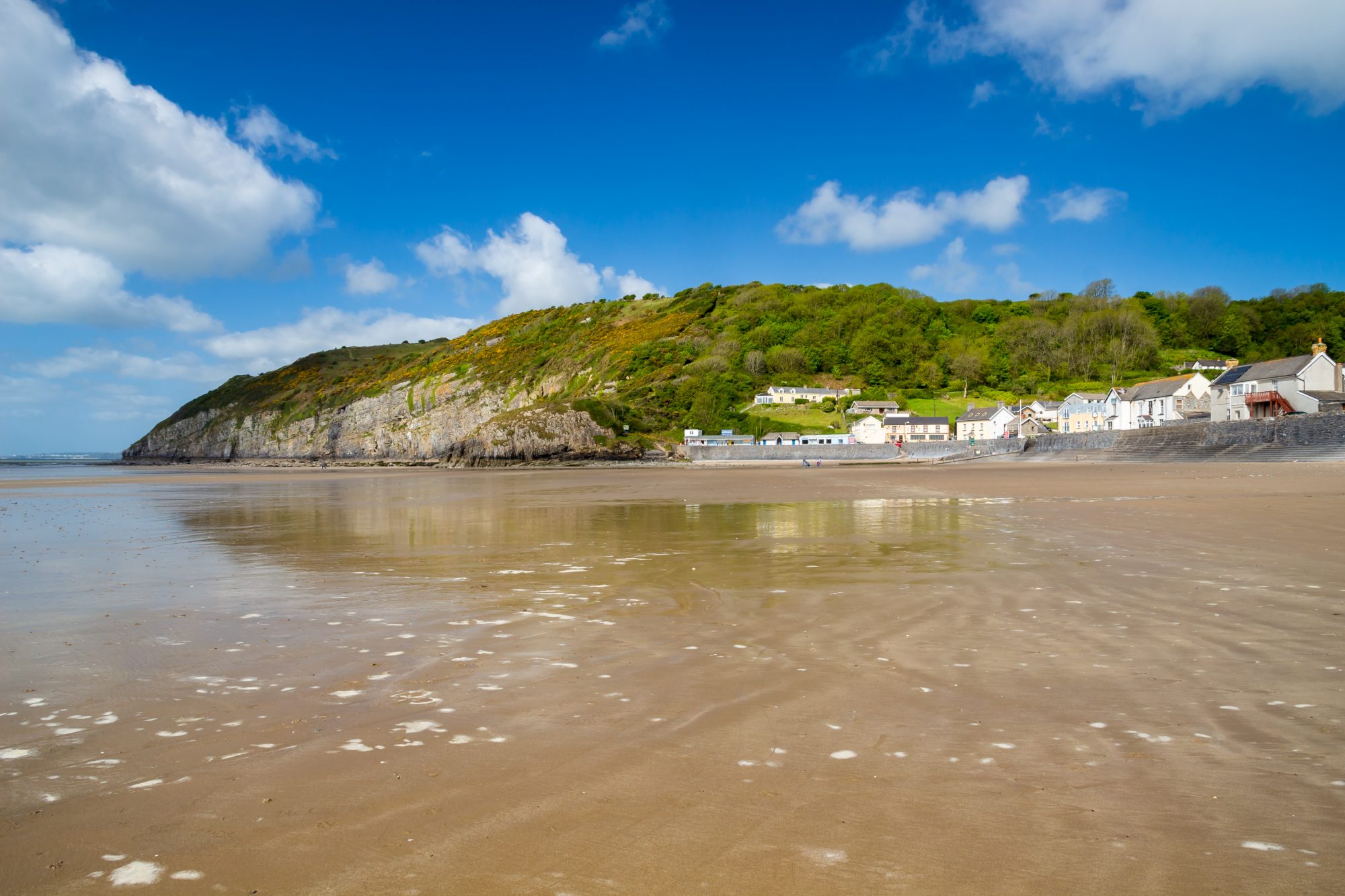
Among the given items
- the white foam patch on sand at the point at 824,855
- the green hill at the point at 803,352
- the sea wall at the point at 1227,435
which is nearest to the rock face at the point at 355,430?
the green hill at the point at 803,352

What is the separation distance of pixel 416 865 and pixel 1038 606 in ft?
22.1

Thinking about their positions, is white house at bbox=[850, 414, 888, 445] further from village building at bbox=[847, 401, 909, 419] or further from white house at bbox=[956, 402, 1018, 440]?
village building at bbox=[847, 401, 909, 419]

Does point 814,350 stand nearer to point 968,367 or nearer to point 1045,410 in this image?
point 968,367

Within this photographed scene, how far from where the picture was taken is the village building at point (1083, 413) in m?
83.2

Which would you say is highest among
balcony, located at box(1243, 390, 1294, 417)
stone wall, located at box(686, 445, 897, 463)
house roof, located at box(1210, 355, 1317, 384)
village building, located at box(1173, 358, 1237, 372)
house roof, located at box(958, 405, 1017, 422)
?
village building, located at box(1173, 358, 1237, 372)

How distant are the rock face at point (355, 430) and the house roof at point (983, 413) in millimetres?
53182

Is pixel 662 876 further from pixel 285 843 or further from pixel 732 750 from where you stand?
pixel 285 843

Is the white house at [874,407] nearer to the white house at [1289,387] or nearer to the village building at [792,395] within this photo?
the village building at [792,395]

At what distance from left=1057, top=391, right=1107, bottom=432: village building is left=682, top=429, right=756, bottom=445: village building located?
38329 mm

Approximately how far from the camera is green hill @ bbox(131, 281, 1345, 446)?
11044cm

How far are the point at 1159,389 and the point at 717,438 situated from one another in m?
46.6

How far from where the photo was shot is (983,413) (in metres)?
90.3

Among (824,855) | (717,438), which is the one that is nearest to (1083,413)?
(717,438)

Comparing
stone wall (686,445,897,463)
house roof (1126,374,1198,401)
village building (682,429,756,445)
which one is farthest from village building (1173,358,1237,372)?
village building (682,429,756,445)
